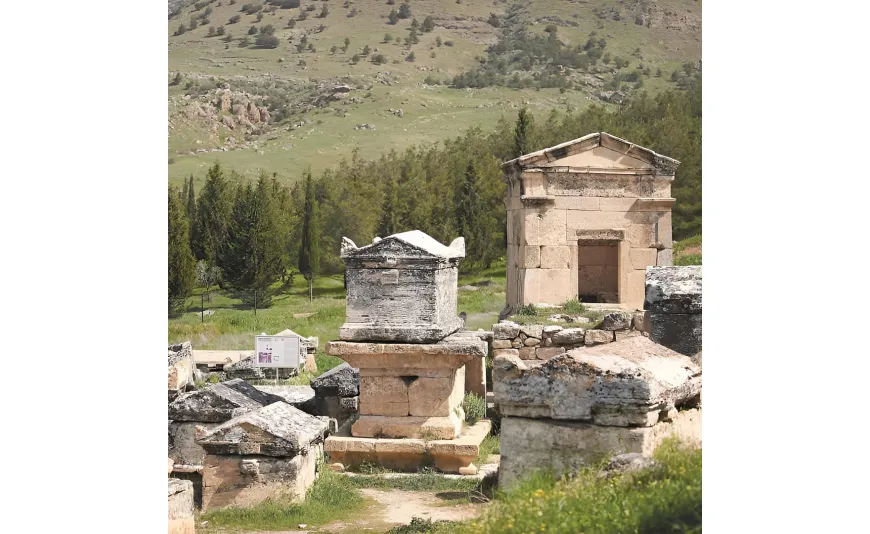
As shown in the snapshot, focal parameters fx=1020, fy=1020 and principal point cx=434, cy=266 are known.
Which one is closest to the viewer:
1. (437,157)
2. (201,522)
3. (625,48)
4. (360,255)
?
(201,522)

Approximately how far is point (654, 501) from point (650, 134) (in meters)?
21.7

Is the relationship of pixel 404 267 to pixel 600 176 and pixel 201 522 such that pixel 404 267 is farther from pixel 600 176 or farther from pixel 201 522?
pixel 600 176

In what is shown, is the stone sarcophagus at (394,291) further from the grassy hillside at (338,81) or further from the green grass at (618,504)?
the grassy hillside at (338,81)

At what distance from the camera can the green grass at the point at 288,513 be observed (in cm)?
645

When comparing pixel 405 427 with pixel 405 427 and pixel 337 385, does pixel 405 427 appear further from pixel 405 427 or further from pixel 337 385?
pixel 337 385

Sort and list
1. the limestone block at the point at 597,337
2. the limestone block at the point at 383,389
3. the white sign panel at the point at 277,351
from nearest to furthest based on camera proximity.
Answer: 1. the limestone block at the point at 383,389
2. the limestone block at the point at 597,337
3. the white sign panel at the point at 277,351

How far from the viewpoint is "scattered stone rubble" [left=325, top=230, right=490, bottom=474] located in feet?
26.9

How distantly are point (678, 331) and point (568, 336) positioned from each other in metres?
3.84

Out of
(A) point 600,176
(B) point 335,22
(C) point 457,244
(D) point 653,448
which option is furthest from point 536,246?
(B) point 335,22

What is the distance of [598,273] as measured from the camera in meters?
14.9

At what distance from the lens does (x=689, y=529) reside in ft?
14.5

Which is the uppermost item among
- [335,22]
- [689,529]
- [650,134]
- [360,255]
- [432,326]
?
[335,22]

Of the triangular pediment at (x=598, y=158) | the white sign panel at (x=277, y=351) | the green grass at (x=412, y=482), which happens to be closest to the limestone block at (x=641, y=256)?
the triangular pediment at (x=598, y=158)

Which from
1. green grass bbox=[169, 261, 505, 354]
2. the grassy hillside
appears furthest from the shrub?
green grass bbox=[169, 261, 505, 354]
